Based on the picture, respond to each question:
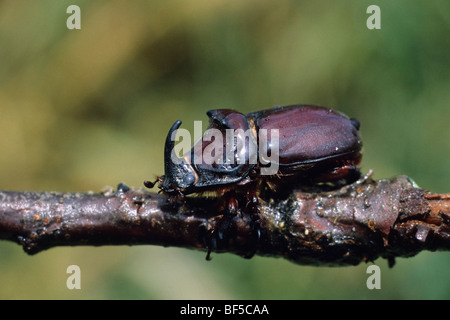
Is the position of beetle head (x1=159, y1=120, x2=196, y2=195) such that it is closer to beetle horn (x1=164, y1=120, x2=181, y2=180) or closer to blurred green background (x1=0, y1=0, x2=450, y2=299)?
beetle horn (x1=164, y1=120, x2=181, y2=180)

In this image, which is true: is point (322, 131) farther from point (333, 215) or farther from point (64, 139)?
point (64, 139)

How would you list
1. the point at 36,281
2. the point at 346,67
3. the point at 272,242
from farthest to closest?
1. the point at 346,67
2. the point at 36,281
3. the point at 272,242

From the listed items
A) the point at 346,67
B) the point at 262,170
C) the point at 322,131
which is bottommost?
the point at 262,170

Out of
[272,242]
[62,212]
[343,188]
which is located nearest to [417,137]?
[343,188]

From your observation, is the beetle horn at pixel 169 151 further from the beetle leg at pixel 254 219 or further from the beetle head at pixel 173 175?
the beetle leg at pixel 254 219

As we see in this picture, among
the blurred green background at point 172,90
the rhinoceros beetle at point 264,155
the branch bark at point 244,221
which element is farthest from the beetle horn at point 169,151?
the blurred green background at point 172,90

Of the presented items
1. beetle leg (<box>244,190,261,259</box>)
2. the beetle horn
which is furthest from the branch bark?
the beetle horn
